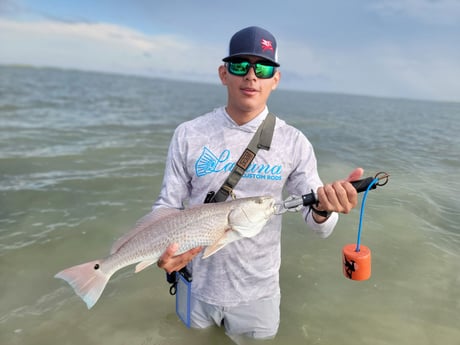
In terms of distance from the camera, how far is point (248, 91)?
2.99 metres

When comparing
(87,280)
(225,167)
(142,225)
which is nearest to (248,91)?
(225,167)

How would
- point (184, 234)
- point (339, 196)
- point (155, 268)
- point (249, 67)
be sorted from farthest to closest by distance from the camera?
point (155, 268), point (249, 67), point (184, 234), point (339, 196)

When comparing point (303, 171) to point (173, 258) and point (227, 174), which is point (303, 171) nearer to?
point (227, 174)

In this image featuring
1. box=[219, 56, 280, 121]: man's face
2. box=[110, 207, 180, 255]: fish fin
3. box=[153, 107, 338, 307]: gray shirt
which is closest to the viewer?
box=[110, 207, 180, 255]: fish fin

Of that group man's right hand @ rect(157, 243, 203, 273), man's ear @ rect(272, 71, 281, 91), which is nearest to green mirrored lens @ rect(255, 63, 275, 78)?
man's ear @ rect(272, 71, 281, 91)

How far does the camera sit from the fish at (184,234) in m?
2.75

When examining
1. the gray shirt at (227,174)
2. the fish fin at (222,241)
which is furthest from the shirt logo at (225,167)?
the fish fin at (222,241)

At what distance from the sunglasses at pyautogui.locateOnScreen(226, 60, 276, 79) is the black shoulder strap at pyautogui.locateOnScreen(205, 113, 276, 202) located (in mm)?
466

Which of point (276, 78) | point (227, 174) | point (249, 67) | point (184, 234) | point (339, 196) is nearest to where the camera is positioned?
point (339, 196)

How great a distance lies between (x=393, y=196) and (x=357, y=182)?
803 cm

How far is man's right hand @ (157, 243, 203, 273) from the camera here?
2.69m

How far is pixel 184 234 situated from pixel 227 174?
0.68 m

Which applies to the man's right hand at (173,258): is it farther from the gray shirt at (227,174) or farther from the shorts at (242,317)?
the shorts at (242,317)

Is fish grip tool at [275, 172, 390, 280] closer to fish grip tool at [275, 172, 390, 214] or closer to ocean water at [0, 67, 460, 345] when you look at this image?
fish grip tool at [275, 172, 390, 214]
